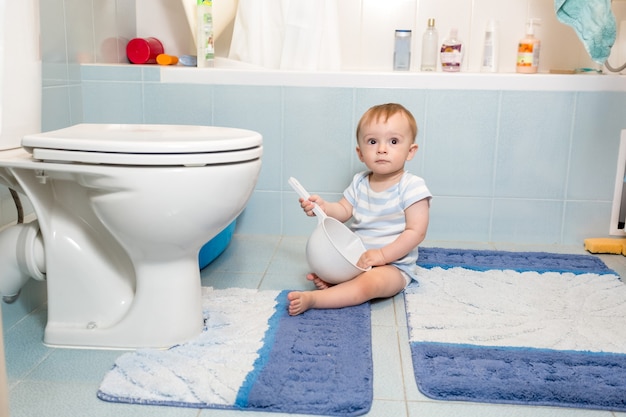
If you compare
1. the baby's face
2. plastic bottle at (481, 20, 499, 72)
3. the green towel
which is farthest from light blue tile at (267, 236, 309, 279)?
the green towel

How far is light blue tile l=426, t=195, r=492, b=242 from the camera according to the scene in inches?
83.5

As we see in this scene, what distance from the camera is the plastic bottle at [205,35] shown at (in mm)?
2121

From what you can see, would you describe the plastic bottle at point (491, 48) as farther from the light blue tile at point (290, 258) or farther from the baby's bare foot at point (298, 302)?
the baby's bare foot at point (298, 302)

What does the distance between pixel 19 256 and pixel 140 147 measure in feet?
1.32

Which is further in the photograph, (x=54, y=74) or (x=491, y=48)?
(x=491, y=48)

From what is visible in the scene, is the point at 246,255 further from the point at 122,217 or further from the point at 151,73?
the point at 122,217

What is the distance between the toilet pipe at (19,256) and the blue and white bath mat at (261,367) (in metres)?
0.28

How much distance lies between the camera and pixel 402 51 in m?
2.31

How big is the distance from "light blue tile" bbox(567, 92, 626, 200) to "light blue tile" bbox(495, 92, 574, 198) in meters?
0.03

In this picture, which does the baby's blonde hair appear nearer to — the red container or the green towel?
the green towel

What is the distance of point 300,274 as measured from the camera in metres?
1.82

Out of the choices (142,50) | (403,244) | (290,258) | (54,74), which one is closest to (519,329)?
(403,244)

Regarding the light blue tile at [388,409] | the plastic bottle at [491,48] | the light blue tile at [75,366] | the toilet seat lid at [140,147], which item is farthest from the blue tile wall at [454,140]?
the light blue tile at [388,409]

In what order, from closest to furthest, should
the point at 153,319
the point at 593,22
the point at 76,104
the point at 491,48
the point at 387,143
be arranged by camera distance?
the point at 153,319 < the point at 387,143 < the point at 593,22 < the point at 76,104 < the point at 491,48
